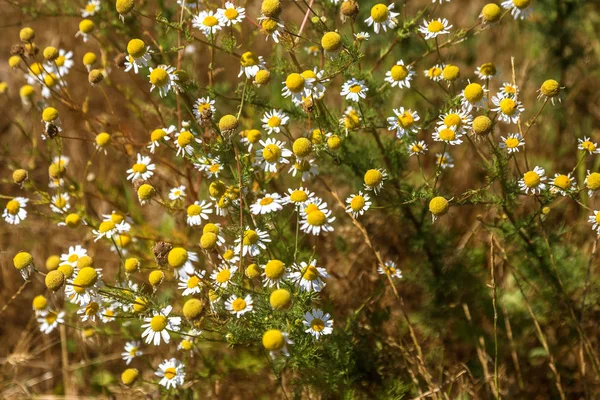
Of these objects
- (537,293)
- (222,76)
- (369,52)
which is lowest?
(537,293)

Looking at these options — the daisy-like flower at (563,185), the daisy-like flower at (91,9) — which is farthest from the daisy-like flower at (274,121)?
the daisy-like flower at (91,9)

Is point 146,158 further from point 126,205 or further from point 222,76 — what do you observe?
point 222,76

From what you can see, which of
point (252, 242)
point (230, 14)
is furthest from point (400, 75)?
point (252, 242)

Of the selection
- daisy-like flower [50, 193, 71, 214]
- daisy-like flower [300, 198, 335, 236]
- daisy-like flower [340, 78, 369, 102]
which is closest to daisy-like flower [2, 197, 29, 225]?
daisy-like flower [50, 193, 71, 214]

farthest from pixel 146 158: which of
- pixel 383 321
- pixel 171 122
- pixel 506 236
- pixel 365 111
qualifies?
pixel 506 236

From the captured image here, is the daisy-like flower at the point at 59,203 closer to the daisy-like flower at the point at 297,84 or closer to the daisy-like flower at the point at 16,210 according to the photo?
the daisy-like flower at the point at 16,210

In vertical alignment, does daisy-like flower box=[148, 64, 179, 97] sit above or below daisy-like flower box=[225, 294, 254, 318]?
above

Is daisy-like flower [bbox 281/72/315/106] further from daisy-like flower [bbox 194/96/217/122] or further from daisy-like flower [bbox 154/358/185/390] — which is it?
daisy-like flower [bbox 154/358/185/390]
